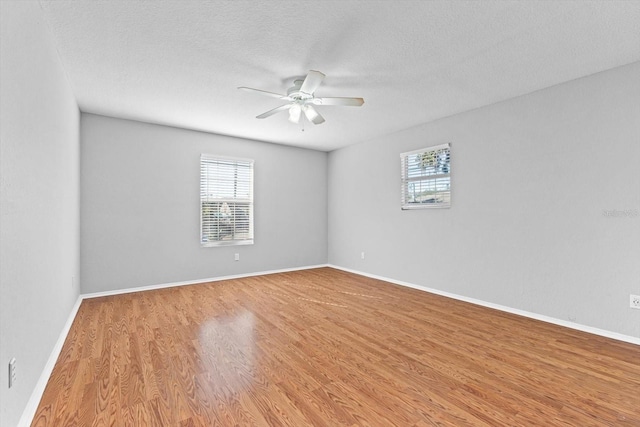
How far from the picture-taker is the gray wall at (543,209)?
110 inches

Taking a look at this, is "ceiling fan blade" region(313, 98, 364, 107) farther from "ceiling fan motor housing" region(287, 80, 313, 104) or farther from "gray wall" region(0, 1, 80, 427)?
"gray wall" region(0, 1, 80, 427)

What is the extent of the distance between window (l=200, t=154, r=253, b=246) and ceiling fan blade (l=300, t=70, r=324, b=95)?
282cm

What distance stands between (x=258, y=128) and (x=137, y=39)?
96.0 inches

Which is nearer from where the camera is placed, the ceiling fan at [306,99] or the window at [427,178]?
the ceiling fan at [306,99]

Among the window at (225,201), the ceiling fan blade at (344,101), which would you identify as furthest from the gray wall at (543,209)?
the window at (225,201)

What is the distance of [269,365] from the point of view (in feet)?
7.36

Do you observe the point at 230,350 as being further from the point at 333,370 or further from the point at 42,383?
the point at 42,383

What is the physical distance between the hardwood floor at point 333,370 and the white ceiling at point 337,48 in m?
2.58

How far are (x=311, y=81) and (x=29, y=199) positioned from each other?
87.9 inches

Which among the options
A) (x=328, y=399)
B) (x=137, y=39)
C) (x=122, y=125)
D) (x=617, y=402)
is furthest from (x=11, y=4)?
(x=617, y=402)

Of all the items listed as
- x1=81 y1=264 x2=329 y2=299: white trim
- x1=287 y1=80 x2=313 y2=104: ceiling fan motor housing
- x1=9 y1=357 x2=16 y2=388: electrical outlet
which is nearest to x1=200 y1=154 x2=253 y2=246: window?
x1=81 y1=264 x2=329 y2=299: white trim

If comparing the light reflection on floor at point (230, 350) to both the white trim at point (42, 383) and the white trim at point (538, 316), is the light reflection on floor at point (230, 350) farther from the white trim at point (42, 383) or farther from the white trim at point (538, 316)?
the white trim at point (538, 316)

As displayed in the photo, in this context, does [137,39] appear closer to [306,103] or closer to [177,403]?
[306,103]

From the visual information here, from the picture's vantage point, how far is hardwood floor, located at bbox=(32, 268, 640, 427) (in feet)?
5.55
